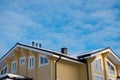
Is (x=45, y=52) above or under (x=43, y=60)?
above

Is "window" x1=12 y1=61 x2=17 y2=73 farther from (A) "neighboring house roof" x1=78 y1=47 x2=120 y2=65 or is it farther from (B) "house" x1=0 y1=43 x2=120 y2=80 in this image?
(A) "neighboring house roof" x1=78 y1=47 x2=120 y2=65

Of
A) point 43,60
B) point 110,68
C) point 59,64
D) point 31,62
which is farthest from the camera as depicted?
point 110,68

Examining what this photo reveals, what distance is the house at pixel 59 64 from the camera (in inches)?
892

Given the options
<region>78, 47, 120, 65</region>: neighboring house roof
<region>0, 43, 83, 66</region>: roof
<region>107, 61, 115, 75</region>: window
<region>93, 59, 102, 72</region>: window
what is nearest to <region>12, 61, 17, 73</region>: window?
<region>0, 43, 83, 66</region>: roof

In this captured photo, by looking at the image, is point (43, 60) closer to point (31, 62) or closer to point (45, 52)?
point (45, 52)

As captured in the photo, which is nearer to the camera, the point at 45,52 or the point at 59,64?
the point at 45,52

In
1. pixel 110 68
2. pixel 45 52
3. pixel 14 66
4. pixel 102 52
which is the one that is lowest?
pixel 110 68

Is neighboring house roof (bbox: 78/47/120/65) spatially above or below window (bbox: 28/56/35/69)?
above

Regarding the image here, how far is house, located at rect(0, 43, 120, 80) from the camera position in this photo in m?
22.7

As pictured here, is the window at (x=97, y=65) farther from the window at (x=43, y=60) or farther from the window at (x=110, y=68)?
the window at (x=43, y=60)

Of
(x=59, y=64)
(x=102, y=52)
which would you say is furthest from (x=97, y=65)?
(x=59, y=64)

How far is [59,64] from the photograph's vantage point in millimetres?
22969

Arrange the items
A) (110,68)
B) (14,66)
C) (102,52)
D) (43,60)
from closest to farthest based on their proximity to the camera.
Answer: (43,60), (102,52), (14,66), (110,68)

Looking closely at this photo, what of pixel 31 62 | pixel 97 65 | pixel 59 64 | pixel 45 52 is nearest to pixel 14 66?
pixel 31 62
